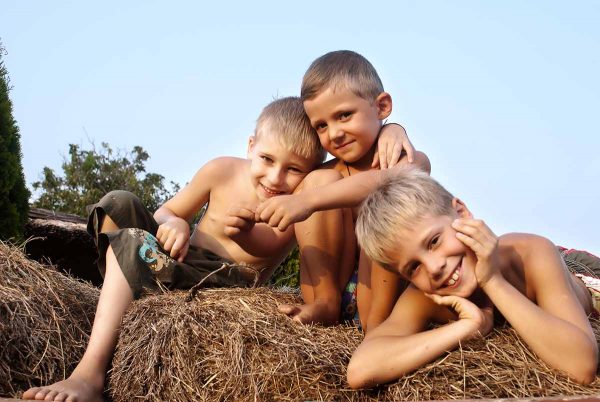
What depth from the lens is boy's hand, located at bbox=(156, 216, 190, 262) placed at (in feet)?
10.6

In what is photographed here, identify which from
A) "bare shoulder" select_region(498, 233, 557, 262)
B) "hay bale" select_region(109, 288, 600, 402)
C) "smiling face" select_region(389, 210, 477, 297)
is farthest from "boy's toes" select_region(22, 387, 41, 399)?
"bare shoulder" select_region(498, 233, 557, 262)

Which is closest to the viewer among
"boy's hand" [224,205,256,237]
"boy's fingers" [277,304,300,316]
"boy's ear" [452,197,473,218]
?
"boy's ear" [452,197,473,218]

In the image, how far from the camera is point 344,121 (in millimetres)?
3336

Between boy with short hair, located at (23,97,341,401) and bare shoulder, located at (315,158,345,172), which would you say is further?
bare shoulder, located at (315,158,345,172)

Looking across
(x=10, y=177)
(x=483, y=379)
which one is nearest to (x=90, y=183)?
(x=10, y=177)

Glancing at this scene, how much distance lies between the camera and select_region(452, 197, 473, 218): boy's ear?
106 inches

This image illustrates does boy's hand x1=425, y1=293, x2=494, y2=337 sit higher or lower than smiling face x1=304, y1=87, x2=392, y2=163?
lower

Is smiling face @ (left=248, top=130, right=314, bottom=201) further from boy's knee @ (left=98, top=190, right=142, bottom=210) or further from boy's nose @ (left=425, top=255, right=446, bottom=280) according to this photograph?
boy's nose @ (left=425, top=255, right=446, bottom=280)

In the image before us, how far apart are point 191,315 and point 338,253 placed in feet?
2.57

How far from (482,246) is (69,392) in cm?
150

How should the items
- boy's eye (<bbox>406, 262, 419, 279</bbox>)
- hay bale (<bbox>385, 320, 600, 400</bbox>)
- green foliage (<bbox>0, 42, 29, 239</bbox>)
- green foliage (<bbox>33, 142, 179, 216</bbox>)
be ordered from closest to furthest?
hay bale (<bbox>385, 320, 600, 400</bbox>)
boy's eye (<bbox>406, 262, 419, 279</bbox>)
green foliage (<bbox>0, 42, 29, 239</bbox>)
green foliage (<bbox>33, 142, 179, 216</bbox>)

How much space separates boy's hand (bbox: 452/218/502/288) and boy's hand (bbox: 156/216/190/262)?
1300mm

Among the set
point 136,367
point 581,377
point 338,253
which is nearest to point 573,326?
point 581,377

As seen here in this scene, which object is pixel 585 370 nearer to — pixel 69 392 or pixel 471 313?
pixel 471 313
